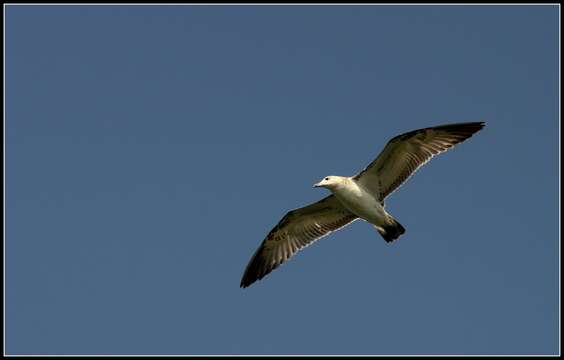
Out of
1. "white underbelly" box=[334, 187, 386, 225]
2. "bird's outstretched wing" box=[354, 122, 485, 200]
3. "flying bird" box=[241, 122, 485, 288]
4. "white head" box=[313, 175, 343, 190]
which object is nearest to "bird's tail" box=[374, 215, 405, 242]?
"flying bird" box=[241, 122, 485, 288]

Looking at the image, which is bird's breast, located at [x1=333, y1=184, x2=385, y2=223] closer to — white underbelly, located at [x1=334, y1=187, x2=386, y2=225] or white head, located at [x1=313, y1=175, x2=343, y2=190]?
white underbelly, located at [x1=334, y1=187, x2=386, y2=225]

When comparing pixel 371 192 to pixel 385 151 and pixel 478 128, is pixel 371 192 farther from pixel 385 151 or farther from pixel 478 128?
pixel 478 128

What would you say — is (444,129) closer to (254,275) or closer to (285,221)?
(285,221)

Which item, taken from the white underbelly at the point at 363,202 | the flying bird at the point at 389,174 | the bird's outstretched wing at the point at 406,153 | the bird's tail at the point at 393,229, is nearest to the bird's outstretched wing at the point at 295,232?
the flying bird at the point at 389,174

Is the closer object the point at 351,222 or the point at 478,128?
the point at 478,128

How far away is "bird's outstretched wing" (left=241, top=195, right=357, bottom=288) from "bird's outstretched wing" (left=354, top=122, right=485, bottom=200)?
1.02 m

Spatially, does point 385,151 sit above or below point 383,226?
above

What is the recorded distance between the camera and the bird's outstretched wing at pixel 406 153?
53.0 ft

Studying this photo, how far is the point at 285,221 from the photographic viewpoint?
17.8 meters

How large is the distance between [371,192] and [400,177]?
1.87ft

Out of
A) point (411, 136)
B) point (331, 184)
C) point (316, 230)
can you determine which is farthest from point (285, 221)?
point (411, 136)

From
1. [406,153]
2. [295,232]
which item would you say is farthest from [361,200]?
[295,232]

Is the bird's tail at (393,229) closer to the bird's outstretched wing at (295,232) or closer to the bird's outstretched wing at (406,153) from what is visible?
the bird's outstretched wing at (406,153)

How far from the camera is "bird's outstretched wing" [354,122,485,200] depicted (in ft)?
53.0
